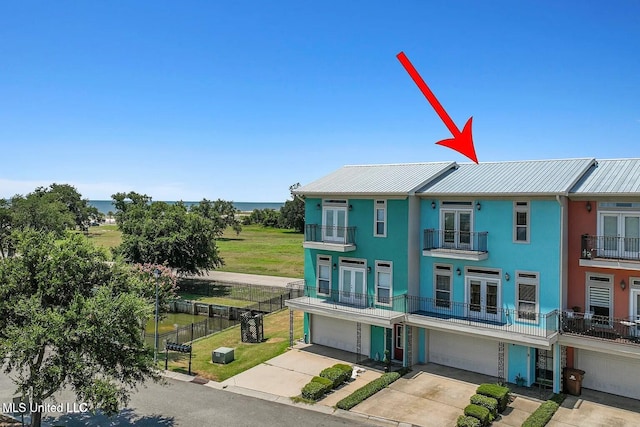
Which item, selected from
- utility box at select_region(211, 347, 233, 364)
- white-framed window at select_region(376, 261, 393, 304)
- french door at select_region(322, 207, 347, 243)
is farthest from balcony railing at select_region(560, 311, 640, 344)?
utility box at select_region(211, 347, 233, 364)

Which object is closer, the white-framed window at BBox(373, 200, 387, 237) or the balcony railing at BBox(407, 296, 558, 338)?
the balcony railing at BBox(407, 296, 558, 338)

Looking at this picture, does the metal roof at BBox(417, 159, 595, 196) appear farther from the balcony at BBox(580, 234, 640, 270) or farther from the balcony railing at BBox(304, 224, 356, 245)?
the balcony railing at BBox(304, 224, 356, 245)

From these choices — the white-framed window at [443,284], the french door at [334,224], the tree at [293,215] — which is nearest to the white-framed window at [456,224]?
the white-framed window at [443,284]

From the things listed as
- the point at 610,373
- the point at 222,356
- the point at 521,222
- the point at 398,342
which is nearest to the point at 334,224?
the point at 398,342

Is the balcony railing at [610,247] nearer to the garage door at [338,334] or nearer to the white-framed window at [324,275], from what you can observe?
the garage door at [338,334]

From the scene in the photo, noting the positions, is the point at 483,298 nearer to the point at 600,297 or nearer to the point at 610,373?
the point at 600,297

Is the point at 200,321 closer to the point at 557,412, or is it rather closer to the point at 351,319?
the point at 351,319
